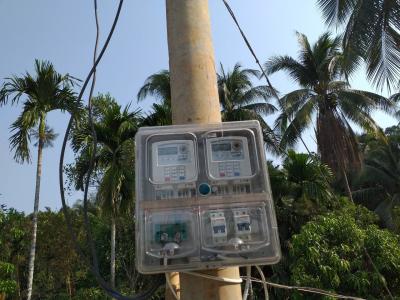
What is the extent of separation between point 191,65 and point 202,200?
0.58 metres

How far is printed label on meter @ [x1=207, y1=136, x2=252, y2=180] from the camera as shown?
169 cm

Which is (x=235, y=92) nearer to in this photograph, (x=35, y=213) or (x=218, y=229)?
(x=35, y=213)

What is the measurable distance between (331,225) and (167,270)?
987cm

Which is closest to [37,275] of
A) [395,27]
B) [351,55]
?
[351,55]

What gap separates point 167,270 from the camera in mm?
1521

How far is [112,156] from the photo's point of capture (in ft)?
41.4

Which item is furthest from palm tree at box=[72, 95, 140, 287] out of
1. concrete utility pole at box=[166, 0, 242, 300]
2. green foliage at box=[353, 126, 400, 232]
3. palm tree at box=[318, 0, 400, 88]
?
green foliage at box=[353, 126, 400, 232]

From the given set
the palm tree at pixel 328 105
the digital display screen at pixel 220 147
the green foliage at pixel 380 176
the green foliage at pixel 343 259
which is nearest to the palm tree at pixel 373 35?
the green foliage at pixel 343 259

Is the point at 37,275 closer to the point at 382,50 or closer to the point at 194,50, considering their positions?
the point at 382,50

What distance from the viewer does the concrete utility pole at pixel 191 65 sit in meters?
1.80

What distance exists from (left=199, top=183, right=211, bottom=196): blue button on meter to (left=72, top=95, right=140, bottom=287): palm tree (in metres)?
10.5

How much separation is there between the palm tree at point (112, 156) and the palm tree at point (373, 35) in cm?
602

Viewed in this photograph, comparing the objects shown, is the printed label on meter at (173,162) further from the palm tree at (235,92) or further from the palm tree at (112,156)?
the palm tree at (235,92)

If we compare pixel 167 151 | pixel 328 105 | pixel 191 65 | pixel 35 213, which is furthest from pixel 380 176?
pixel 167 151
